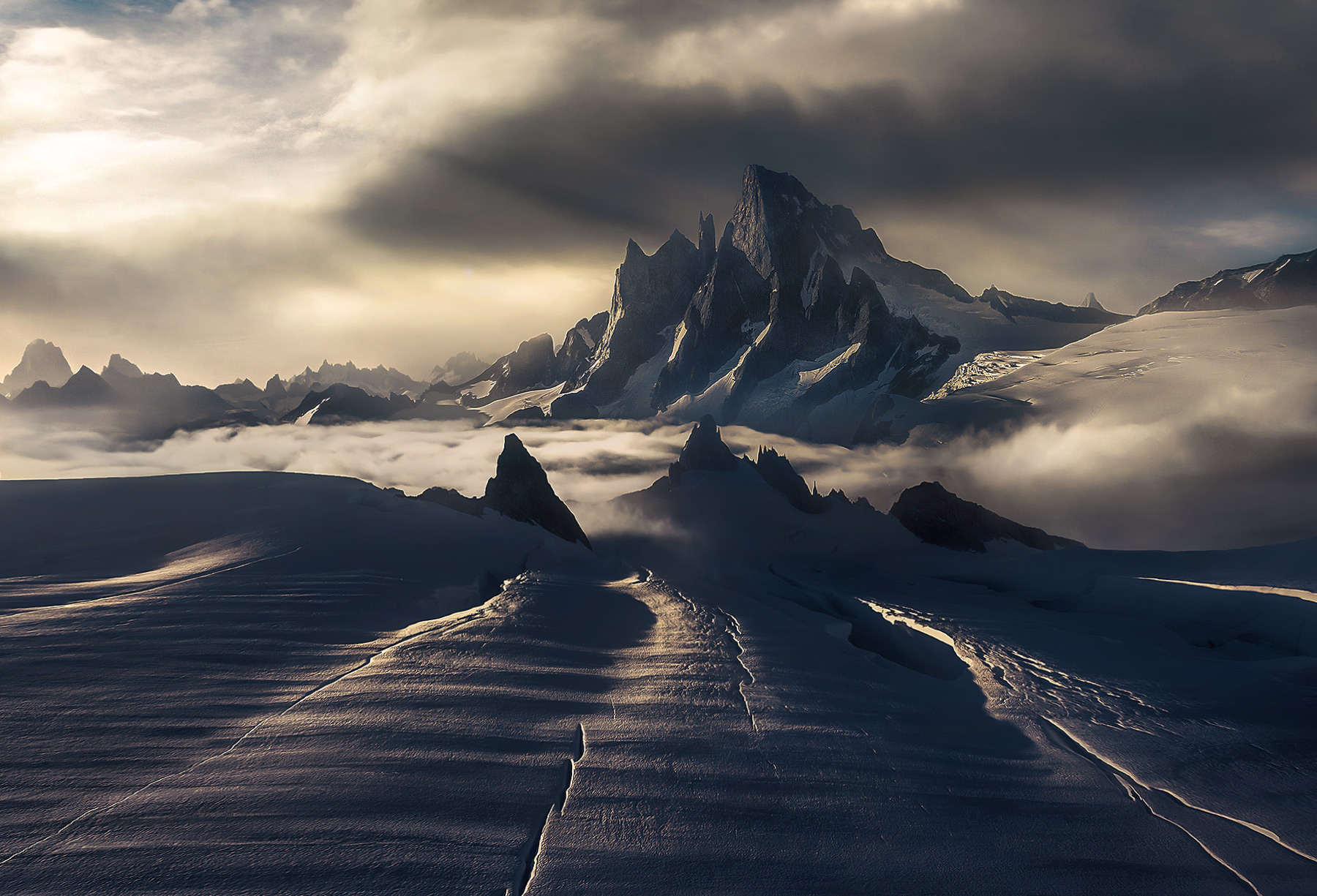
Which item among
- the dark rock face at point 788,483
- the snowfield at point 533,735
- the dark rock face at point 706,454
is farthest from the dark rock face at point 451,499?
the dark rock face at point 788,483

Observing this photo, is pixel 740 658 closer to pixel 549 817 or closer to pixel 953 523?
pixel 549 817

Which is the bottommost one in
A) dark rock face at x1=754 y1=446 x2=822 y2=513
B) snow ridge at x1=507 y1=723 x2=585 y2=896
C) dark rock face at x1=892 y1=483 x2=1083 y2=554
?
dark rock face at x1=892 y1=483 x2=1083 y2=554

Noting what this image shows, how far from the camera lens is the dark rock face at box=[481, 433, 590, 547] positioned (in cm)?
6316

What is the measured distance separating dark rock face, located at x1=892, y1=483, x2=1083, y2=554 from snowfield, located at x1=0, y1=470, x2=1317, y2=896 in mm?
67868

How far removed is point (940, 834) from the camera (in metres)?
12.4

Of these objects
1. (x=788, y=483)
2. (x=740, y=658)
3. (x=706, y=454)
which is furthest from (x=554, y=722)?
(x=706, y=454)

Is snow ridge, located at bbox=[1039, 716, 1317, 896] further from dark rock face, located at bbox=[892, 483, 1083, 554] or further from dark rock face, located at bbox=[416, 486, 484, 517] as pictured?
dark rock face, located at bbox=[892, 483, 1083, 554]

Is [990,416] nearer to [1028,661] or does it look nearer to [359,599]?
[1028,661]

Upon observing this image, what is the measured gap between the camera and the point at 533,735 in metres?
14.4

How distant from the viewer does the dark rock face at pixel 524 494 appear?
6316 cm

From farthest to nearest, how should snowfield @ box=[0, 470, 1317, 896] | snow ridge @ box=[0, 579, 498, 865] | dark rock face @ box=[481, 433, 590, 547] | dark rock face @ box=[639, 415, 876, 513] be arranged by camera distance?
1. dark rock face @ box=[639, 415, 876, 513]
2. dark rock face @ box=[481, 433, 590, 547]
3. snowfield @ box=[0, 470, 1317, 896]
4. snow ridge @ box=[0, 579, 498, 865]

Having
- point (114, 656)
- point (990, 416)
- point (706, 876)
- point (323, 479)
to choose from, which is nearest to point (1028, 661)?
point (706, 876)

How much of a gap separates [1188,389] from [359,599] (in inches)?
5742

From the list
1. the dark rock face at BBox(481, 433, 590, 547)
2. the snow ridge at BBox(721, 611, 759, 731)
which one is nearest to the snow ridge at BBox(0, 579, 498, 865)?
the snow ridge at BBox(721, 611, 759, 731)
